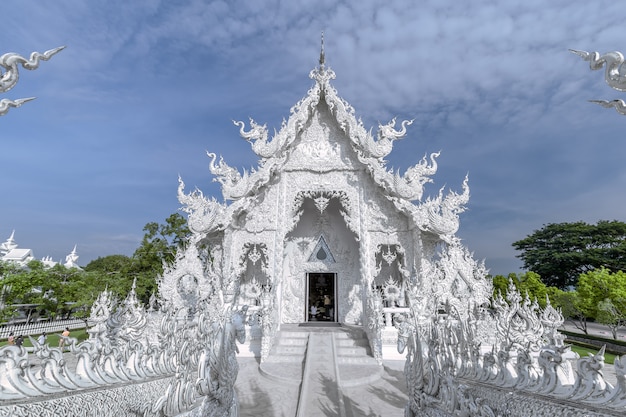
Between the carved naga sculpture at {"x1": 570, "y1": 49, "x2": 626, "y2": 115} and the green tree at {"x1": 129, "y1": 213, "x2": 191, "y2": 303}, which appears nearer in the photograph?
the carved naga sculpture at {"x1": 570, "y1": 49, "x2": 626, "y2": 115}

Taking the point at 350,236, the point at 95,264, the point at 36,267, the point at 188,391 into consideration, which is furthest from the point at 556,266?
the point at 95,264

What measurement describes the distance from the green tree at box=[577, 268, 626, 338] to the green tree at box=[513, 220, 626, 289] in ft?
41.9

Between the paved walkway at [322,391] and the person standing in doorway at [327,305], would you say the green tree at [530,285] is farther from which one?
the paved walkway at [322,391]

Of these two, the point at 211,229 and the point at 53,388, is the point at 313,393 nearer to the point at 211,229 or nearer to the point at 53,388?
the point at 53,388

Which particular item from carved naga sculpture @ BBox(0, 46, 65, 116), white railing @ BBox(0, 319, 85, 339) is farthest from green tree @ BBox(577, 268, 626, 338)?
white railing @ BBox(0, 319, 85, 339)

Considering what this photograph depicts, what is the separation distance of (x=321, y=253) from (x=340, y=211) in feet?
7.39

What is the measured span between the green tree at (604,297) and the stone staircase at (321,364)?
1192 cm

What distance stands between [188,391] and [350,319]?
8218 mm

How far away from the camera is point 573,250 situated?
2680 centimetres

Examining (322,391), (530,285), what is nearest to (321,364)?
(322,391)

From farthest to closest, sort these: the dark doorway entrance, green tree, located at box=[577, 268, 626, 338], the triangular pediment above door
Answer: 1. green tree, located at box=[577, 268, 626, 338]
2. the dark doorway entrance
3. the triangular pediment above door

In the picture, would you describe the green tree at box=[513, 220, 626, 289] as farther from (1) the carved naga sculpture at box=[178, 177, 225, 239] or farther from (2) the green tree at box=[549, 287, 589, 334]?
(1) the carved naga sculpture at box=[178, 177, 225, 239]

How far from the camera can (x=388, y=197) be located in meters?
8.67

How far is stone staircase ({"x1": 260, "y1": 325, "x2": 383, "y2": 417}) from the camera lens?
484cm
